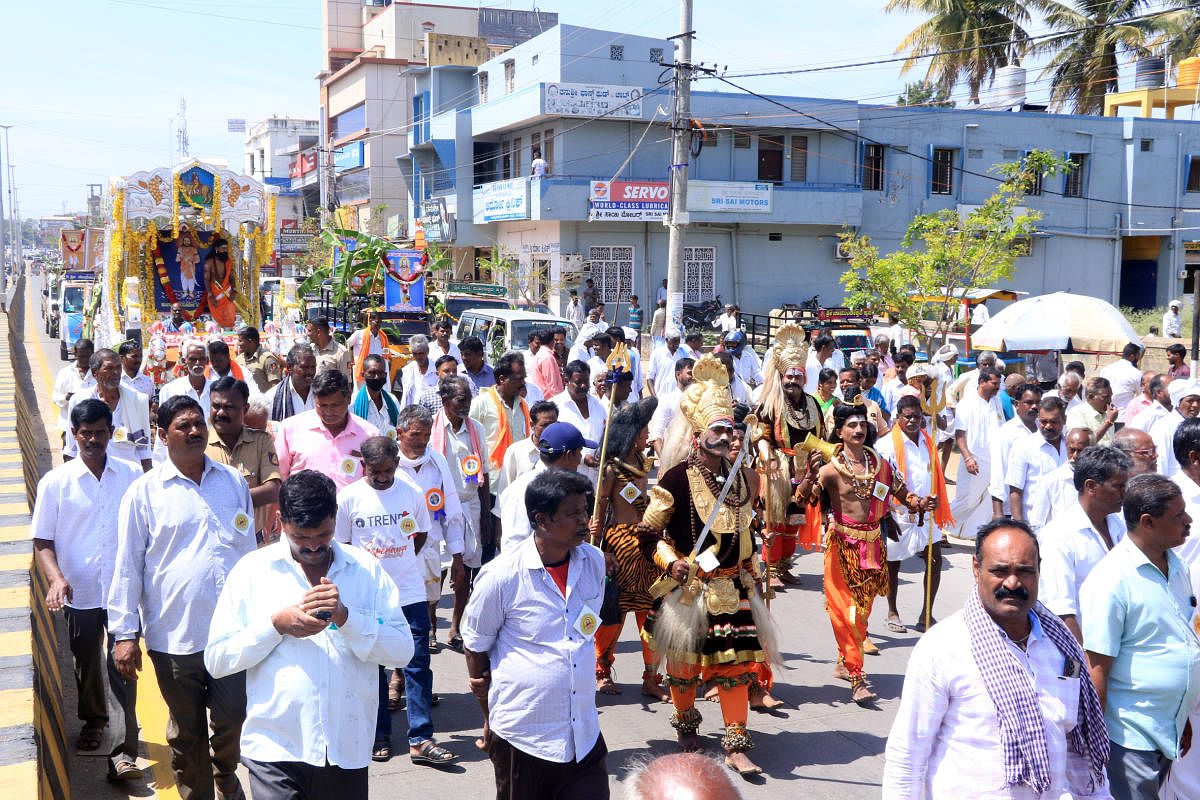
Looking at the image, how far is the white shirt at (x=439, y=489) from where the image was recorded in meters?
6.12

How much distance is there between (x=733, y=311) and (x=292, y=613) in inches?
700

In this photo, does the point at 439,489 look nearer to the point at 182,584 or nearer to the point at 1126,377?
the point at 182,584

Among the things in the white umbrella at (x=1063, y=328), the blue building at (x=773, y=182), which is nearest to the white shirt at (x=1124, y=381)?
the white umbrella at (x=1063, y=328)

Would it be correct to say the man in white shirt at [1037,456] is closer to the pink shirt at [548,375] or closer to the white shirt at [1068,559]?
the white shirt at [1068,559]

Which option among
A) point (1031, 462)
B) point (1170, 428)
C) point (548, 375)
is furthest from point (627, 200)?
point (1031, 462)

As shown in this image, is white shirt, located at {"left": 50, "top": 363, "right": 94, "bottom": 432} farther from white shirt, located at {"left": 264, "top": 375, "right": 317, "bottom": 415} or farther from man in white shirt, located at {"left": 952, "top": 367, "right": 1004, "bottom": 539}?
man in white shirt, located at {"left": 952, "top": 367, "right": 1004, "bottom": 539}

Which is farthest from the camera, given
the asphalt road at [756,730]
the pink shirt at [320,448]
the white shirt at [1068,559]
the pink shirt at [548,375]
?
the pink shirt at [548,375]

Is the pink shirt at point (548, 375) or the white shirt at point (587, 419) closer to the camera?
the white shirt at point (587, 419)

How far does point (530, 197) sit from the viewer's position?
32594mm

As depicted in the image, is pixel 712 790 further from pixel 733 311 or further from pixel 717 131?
pixel 717 131

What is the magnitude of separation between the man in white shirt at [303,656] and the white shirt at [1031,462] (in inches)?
208

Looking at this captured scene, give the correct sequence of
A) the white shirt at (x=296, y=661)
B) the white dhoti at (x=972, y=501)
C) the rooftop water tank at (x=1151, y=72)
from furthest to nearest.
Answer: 1. the rooftop water tank at (x=1151, y=72)
2. the white dhoti at (x=972, y=501)
3. the white shirt at (x=296, y=661)

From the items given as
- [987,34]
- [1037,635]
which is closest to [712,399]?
[1037,635]

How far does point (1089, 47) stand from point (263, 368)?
37.7m
